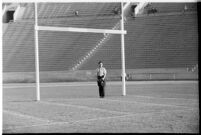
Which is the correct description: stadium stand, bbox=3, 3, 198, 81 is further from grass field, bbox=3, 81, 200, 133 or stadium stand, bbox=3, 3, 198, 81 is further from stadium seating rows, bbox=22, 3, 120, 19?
grass field, bbox=3, 81, 200, 133

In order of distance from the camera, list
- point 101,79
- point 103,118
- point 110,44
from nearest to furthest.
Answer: point 103,118
point 101,79
point 110,44

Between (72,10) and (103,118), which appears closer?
(103,118)

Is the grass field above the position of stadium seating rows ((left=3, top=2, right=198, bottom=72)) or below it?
below

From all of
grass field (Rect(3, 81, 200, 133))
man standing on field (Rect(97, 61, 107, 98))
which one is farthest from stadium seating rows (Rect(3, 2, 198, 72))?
grass field (Rect(3, 81, 200, 133))

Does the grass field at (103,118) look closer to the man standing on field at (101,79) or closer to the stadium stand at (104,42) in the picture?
Result: the man standing on field at (101,79)

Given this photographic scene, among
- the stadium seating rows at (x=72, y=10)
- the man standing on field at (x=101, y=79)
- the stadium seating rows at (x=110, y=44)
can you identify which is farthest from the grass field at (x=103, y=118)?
the stadium seating rows at (x=72, y=10)

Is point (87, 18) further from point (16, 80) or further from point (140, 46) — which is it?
point (16, 80)

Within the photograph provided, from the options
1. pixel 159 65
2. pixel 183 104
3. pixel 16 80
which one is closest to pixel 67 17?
pixel 16 80

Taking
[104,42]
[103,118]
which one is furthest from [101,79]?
[104,42]

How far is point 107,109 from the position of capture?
1127 cm

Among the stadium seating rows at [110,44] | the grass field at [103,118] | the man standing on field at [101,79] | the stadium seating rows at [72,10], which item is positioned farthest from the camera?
the stadium seating rows at [72,10]

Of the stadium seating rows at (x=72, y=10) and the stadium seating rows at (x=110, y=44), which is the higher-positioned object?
the stadium seating rows at (x=72, y=10)

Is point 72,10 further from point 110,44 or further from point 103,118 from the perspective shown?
point 103,118

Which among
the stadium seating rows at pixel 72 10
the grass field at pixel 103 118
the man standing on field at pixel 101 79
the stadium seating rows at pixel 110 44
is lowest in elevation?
the grass field at pixel 103 118
